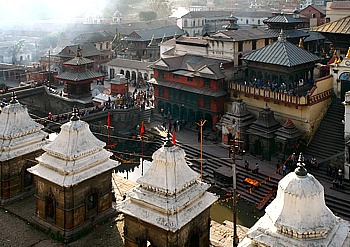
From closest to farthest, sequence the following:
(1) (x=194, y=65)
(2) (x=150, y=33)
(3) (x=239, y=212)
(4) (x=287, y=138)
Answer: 1. (3) (x=239, y=212)
2. (4) (x=287, y=138)
3. (1) (x=194, y=65)
4. (2) (x=150, y=33)

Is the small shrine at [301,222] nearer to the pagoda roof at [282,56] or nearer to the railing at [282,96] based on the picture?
the railing at [282,96]

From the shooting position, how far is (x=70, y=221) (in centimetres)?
1706

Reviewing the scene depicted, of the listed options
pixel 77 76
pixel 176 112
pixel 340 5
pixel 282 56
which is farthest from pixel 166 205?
pixel 340 5

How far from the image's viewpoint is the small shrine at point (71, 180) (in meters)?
16.8

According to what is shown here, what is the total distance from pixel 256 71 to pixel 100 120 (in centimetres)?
1357

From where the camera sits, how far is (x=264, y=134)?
1172 inches

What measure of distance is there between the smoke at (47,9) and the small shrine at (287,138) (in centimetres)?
11146

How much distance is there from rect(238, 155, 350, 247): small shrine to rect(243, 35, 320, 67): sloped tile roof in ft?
72.5

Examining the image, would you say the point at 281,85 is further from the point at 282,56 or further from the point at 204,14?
the point at 204,14

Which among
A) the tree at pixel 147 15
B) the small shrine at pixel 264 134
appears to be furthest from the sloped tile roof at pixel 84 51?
the tree at pixel 147 15

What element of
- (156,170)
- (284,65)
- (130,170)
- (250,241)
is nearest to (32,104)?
(130,170)

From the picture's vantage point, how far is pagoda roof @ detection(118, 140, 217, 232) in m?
13.6

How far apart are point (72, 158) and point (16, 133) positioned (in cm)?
→ 426

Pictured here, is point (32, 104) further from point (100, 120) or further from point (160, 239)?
point (160, 239)
